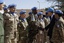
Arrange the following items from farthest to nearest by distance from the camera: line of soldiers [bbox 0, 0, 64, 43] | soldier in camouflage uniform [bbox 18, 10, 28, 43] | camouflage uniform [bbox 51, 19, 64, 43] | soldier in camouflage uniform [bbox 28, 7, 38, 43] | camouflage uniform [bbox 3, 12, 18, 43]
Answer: soldier in camouflage uniform [bbox 28, 7, 38, 43] → soldier in camouflage uniform [bbox 18, 10, 28, 43] → camouflage uniform [bbox 3, 12, 18, 43] → line of soldiers [bbox 0, 0, 64, 43] → camouflage uniform [bbox 51, 19, 64, 43]

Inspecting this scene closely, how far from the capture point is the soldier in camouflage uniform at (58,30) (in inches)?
317

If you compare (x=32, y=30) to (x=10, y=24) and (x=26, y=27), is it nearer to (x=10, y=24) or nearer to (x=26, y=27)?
(x=26, y=27)

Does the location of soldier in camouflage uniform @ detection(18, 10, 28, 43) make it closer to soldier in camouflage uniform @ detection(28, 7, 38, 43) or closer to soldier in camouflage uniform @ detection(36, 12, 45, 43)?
soldier in camouflage uniform @ detection(28, 7, 38, 43)

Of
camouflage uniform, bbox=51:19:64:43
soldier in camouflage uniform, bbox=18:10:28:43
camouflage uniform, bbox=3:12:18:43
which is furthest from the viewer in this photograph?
soldier in camouflage uniform, bbox=18:10:28:43

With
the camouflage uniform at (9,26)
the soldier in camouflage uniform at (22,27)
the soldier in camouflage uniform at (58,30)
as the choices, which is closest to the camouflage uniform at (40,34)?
the soldier in camouflage uniform at (22,27)

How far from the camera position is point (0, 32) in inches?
239

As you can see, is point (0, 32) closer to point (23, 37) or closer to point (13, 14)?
point (13, 14)

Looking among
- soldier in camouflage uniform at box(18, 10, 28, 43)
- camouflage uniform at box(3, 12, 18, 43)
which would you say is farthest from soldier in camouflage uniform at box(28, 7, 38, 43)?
camouflage uniform at box(3, 12, 18, 43)

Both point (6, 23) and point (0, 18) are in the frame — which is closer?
point (0, 18)

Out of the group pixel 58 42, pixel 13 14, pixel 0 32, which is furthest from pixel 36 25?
pixel 0 32

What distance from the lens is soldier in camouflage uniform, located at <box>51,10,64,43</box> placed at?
8.05 m

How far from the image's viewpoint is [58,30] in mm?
8141

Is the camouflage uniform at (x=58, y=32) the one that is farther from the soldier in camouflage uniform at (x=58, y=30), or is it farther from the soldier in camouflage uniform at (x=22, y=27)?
the soldier in camouflage uniform at (x=22, y=27)

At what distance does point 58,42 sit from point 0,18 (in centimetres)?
291
